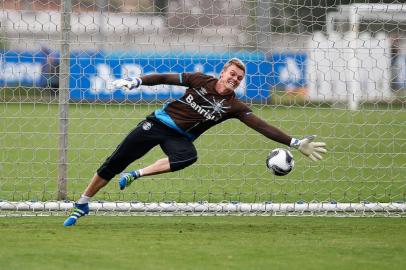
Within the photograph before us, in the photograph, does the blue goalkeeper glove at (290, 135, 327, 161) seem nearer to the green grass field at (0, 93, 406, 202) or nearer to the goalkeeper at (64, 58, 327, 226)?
the goalkeeper at (64, 58, 327, 226)

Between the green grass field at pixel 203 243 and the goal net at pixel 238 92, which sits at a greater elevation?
the goal net at pixel 238 92

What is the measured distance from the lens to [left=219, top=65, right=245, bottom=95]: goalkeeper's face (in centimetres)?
1002

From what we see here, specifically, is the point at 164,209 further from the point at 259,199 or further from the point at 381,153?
the point at 381,153

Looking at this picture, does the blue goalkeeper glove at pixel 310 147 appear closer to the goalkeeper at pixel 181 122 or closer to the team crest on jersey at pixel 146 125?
the goalkeeper at pixel 181 122

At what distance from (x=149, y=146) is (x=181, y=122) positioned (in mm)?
437

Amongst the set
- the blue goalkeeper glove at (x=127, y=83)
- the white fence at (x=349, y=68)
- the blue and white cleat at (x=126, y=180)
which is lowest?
the blue and white cleat at (x=126, y=180)

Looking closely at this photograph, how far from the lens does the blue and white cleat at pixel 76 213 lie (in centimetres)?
993

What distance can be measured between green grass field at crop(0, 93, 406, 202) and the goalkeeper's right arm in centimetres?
A: 240

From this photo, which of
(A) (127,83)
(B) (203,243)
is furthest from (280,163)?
(A) (127,83)

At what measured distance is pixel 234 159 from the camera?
12.6 m

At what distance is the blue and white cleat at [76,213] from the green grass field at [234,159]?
187 cm

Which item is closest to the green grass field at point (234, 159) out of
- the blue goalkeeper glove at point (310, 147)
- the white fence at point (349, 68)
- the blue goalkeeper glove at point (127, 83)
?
the white fence at point (349, 68)

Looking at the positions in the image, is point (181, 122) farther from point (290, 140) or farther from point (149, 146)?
point (290, 140)

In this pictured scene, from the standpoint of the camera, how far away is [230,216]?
36.3 feet
